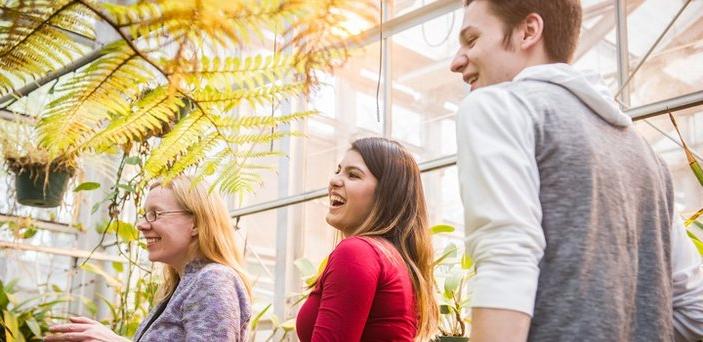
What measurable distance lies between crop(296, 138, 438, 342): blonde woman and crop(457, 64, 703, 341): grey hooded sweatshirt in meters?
0.67

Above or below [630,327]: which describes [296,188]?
above

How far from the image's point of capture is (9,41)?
72 centimetres

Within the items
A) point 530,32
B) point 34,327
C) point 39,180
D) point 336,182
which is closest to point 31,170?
point 39,180

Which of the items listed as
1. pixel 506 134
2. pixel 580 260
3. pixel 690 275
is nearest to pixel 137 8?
pixel 506 134

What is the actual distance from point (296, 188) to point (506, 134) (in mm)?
3925

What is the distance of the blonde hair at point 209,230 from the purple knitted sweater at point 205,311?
0.08 metres

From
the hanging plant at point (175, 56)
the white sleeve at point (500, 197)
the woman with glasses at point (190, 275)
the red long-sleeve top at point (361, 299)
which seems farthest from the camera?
the woman with glasses at point (190, 275)

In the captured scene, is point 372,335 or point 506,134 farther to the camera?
point 372,335

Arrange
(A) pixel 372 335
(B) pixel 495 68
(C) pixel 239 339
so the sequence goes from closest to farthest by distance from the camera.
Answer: (B) pixel 495 68, (A) pixel 372 335, (C) pixel 239 339

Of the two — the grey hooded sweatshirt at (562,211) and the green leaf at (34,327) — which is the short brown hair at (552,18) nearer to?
the grey hooded sweatshirt at (562,211)

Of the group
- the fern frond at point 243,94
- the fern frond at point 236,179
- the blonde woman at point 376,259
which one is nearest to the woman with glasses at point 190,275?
the blonde woman at point 376,259

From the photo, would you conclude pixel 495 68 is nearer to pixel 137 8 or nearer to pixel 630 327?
pixel 630 327

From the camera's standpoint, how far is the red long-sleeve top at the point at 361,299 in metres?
1.48

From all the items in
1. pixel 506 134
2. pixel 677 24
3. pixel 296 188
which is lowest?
pixel 506 134
